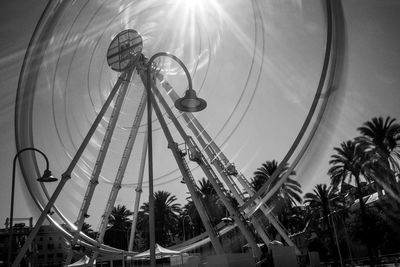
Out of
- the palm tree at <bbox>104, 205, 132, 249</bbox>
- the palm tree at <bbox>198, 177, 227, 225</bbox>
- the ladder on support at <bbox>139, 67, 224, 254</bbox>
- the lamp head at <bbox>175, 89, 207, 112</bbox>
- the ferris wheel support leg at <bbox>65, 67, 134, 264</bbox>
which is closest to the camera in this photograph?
the lamp head at <bbox>175, 89, 207, 112</bbox>

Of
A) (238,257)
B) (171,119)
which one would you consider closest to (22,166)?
(171,119)

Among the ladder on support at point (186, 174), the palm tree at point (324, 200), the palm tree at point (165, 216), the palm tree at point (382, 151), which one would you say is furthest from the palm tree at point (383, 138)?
the palm tree at point (165, 216)

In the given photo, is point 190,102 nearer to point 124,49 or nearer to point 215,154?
point 124,49

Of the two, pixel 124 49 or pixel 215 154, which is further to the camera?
pixel 215 154

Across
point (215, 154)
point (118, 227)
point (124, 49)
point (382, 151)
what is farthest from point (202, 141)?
point (118, 227)

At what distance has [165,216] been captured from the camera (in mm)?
59844

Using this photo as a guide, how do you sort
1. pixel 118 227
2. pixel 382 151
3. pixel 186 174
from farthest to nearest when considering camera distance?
pixel 118 227 < pixel 382 151 < pixel 186 174

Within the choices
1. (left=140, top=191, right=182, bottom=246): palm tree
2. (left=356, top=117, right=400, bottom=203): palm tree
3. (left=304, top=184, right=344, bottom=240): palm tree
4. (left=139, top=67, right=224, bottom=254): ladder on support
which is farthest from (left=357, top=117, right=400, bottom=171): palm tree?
(left=140, top=191, right=182, bottom=246): palm tree

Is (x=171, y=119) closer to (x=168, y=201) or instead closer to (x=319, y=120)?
(x=319, y=120)

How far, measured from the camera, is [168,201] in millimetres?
62000

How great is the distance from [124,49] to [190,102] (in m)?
7.17

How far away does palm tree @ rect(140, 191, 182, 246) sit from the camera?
59.7 meters

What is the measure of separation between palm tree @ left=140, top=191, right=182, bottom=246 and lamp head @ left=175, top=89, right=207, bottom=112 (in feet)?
156

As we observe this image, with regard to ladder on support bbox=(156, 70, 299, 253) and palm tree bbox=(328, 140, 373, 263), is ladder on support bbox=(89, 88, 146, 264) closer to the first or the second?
ladder on support bbox=(156, 70, 299, 253)
